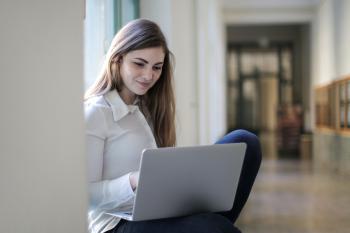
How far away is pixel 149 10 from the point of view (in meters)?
3.59

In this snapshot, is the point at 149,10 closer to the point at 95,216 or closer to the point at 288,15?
the point at 95,216

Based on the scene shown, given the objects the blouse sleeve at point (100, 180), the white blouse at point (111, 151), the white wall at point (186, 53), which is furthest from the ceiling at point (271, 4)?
the blouse sleeve at point (100, 180)

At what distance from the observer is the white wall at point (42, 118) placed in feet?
3.39

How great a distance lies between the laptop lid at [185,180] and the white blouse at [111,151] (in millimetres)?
134

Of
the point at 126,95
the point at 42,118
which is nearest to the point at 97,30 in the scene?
the point at 126,95

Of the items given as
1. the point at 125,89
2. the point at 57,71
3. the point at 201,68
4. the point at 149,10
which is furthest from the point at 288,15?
the point at 57,71

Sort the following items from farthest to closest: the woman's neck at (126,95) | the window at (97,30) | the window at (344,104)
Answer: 1. the window at (344,104)
2. the window at (97,30)
3. the woman's neck at (126,95)

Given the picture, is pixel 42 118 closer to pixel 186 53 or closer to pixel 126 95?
pixel 126 95

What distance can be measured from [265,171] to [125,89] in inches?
298

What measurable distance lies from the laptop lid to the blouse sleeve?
0.13 meters

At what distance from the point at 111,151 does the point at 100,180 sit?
0.38 feet

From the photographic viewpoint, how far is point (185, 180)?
1.71 meters

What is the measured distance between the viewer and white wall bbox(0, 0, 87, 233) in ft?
3.39

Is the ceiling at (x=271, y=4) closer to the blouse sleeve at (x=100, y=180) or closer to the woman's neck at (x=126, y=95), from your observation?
the woman's neck at (x=126, y=95)
